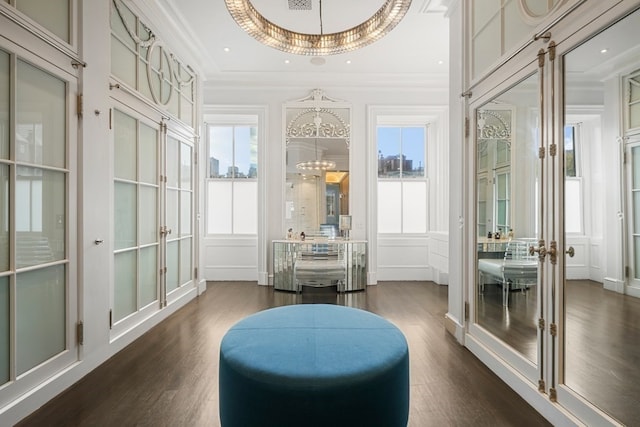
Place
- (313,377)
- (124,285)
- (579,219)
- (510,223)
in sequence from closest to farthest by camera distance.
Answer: (313,377) → (579,219) → (510,223) → (124,285)

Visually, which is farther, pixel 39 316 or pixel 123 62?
pixel 123 62

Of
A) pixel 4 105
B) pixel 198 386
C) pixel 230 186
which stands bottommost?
pixel 198 386

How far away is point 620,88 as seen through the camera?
1.51 meters

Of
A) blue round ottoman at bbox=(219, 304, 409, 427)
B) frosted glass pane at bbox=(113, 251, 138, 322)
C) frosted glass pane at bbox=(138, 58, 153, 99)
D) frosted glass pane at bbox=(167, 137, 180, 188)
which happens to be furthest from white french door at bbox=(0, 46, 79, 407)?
frosted glass pane at bbox=(167, 137, 180, 188)

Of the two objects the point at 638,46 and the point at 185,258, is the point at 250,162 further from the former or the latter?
the point at 638,46

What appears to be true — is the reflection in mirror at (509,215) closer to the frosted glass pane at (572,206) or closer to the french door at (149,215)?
the frosted glass pane at (572,206)

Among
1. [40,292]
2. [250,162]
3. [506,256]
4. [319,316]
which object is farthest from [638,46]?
[250,162]

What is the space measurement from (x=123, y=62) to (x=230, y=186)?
2.81m

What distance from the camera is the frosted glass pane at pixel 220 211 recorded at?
5.45 meters

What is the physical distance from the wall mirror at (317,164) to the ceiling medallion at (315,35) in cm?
230

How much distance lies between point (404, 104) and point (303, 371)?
15.9 feet

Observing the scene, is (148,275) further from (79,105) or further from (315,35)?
(315,35)

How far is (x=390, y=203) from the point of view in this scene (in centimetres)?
539

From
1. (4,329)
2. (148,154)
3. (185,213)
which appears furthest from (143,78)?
(4,329)
